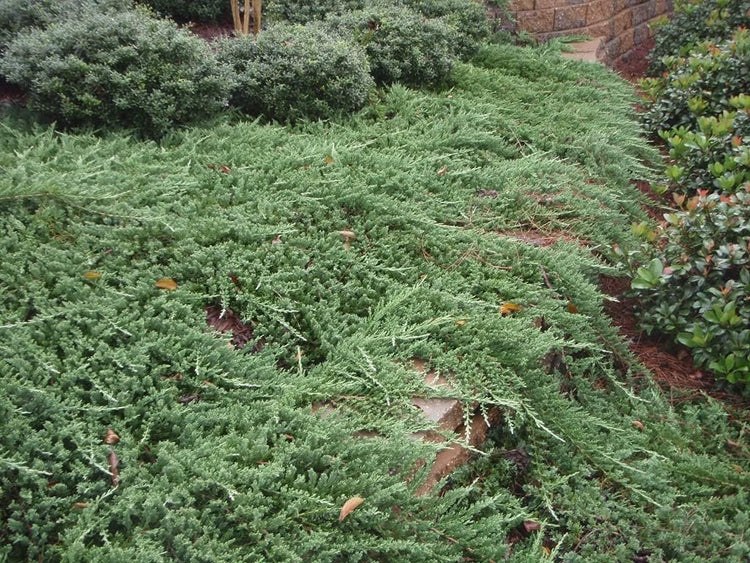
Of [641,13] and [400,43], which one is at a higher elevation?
[641,13]

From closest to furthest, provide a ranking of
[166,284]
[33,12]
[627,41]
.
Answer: [166,284], [33,12], [627,41]

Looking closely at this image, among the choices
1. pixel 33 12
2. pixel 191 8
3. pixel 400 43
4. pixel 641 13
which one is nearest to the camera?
pixel 33 12

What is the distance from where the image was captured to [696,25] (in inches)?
255

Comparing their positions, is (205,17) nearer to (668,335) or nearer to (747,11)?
(668,335)

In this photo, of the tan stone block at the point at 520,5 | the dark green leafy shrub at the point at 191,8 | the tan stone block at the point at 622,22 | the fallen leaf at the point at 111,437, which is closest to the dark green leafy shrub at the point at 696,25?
the tan stone block at the point at 622,22

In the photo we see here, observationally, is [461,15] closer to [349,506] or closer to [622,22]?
[622,22]

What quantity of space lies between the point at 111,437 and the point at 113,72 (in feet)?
7.09

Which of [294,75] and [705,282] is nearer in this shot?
[705,282]

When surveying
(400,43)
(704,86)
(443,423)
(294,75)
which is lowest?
(443,423)

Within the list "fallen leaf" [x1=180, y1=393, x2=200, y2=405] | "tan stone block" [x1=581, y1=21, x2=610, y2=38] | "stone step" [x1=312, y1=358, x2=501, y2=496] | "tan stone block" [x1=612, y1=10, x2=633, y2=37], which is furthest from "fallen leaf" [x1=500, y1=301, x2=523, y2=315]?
"tan stone block" [x1=612, y1=10, x2=633, y2=37]

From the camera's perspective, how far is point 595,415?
2.90 m

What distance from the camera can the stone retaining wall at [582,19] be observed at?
681 cm

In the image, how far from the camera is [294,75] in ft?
13.6

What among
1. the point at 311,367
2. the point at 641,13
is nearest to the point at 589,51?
the point at 641,13
